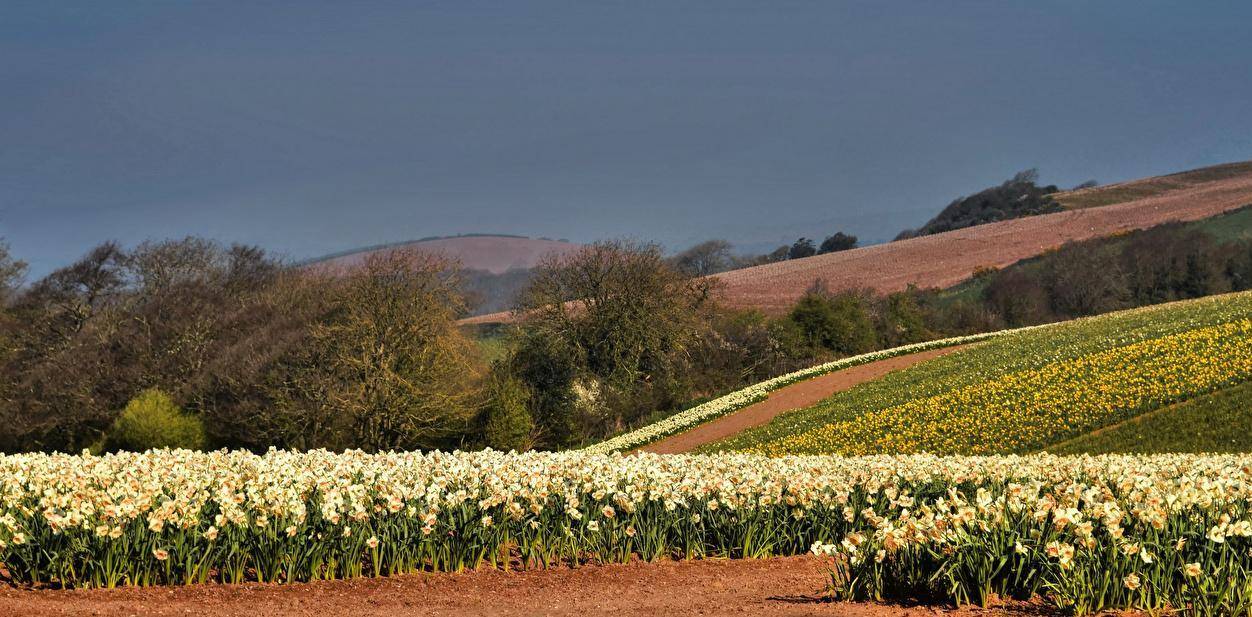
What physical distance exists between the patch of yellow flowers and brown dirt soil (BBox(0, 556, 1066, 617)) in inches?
870

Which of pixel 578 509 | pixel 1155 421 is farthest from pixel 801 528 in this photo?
pixel 1155 421

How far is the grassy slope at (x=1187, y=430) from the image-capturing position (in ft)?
91.7

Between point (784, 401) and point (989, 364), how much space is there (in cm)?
1009

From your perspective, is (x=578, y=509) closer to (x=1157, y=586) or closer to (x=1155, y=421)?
(x=1157, y=586)

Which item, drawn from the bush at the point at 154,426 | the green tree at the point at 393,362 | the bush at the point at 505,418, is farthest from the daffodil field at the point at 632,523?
the bush at the point at 505,418

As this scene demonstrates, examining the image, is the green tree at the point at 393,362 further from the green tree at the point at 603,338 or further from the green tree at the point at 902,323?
the green tree at the point at 902,323

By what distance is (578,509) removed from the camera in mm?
13281

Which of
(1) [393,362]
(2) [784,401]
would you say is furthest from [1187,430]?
(1) [393,362]

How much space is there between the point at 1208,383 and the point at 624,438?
2724cm

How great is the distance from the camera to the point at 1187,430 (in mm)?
28906

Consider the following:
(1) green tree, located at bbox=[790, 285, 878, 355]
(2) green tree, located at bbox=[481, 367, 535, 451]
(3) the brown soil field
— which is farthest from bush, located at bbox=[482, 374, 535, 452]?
(3) the brown soil field

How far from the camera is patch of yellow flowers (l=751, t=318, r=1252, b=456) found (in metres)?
31.8

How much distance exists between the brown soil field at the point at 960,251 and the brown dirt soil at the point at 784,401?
3891 centimetres

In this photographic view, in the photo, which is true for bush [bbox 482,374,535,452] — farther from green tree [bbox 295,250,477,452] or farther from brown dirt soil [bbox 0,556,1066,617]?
brown dirt soil [bbox 0,556,1066,617]
